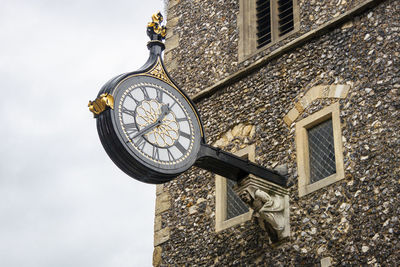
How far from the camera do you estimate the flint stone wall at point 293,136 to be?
8.55m

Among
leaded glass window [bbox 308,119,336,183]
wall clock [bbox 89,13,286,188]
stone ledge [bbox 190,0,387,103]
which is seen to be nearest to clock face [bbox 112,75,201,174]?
wall clock [bbox 89,13,286,188]

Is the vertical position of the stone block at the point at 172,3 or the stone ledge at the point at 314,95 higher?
the stone block at the point at 172,3

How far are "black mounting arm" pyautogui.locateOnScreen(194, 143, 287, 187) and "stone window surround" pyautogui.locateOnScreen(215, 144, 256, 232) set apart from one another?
652mm

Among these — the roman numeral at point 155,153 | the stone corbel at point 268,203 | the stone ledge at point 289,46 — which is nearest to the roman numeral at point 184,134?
the roman numeral at point 155,153

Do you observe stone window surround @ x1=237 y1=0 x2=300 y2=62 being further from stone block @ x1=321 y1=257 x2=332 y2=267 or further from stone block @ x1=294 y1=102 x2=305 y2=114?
stone block @ x1=321 y1=257 x2=332 y2=267

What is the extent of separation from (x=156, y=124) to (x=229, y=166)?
101cm

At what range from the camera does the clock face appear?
27.7ft

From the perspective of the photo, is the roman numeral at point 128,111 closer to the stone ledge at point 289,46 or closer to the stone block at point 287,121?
the stone block at point 287,121

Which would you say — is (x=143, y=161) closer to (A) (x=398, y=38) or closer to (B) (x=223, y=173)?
(B) (x=223, y=173)

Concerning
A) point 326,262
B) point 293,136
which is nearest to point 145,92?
point 293,136

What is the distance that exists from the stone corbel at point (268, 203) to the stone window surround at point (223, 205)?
21.4 inches

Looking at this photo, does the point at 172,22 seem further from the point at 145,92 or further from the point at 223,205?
the point at 145,92

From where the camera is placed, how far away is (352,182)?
8.82 m

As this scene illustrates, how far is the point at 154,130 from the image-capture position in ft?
28.7
